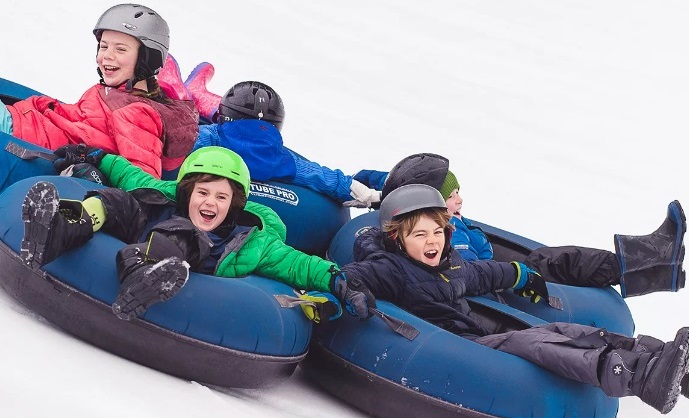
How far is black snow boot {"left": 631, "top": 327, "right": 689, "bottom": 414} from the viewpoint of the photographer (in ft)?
15.6

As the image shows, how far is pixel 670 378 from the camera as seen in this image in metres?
4.75

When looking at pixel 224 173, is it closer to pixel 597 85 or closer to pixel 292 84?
pixel 292 84

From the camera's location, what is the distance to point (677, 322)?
828 centimetres

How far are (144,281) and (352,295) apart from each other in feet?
3.51

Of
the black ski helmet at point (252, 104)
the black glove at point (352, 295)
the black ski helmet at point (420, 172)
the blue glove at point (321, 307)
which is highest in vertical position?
the black ski helmet at point (252, 104)

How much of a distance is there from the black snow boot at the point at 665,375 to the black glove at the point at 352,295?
1.19m

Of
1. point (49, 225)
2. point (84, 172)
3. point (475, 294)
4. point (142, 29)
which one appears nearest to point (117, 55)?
point (142, 29)

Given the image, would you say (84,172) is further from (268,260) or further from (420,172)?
(420,172)

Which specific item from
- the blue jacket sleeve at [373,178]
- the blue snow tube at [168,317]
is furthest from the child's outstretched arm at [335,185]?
the blue snow tube at [168,317]

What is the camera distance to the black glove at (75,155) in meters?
5.69

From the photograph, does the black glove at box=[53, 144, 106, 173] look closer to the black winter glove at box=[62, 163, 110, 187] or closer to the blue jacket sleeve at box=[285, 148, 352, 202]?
the black winter glove at box=[62, 163, 110, 187]

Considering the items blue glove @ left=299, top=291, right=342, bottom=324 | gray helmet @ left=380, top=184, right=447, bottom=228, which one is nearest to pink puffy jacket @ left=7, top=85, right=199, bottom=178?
gray helmet @ left=380, top=184, right=447, bottom=228

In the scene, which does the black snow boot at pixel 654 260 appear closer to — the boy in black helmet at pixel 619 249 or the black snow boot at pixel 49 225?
the boy in black helmet at pixel 619 249

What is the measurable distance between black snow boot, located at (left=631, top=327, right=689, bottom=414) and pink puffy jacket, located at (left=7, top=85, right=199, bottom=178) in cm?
274
